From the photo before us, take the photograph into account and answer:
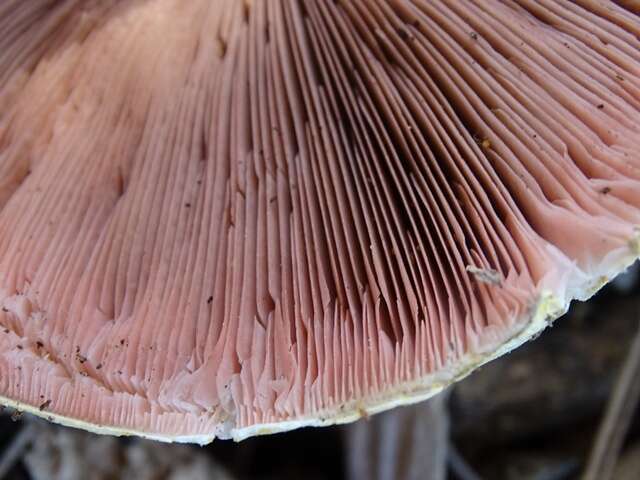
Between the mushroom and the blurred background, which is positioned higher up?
the mushroom

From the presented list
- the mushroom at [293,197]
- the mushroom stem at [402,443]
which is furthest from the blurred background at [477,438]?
the mushroom at [293,197]

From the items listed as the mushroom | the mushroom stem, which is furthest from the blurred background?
the mushroom

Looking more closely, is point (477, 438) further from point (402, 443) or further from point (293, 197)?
point (293, 197)

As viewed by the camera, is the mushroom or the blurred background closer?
the mushroom

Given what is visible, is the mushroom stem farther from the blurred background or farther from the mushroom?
the mushroom

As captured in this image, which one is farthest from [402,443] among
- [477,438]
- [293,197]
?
[293,197]
